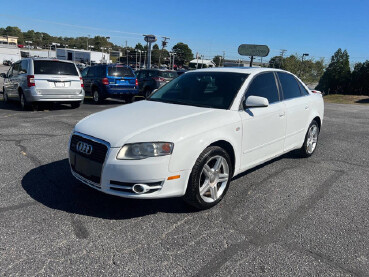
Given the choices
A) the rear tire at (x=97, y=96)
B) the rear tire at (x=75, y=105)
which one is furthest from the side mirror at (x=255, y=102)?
the rear tire at (x=97, y=96)

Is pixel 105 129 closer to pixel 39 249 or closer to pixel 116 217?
pixel 116 217

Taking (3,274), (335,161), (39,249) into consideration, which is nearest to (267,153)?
(335,161)

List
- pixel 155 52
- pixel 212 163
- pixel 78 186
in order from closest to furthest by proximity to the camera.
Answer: pixel 212 163, pixel 78 186, pixel 155 52

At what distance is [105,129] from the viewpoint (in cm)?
328

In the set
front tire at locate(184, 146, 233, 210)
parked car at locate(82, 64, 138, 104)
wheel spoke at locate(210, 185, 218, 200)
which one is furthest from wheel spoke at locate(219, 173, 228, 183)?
parked car at locate(82, 64, 138, 104)

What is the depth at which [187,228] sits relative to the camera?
3049mm

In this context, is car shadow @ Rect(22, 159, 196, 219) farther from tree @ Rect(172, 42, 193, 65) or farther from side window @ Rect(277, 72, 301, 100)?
tree @ Rect(172, 42, 193, 65)

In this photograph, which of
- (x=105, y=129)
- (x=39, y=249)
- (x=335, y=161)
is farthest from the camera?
(x=335, y=161)

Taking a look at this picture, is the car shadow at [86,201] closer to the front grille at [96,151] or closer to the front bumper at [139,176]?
the front bumper at [139,176]

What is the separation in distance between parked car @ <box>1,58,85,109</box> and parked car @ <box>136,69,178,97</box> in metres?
5.39

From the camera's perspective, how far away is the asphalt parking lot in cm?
247

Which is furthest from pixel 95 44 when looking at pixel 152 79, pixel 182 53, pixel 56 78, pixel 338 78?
pixel 56 78

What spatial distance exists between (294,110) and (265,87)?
72 cm

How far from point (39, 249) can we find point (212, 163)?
186cm
